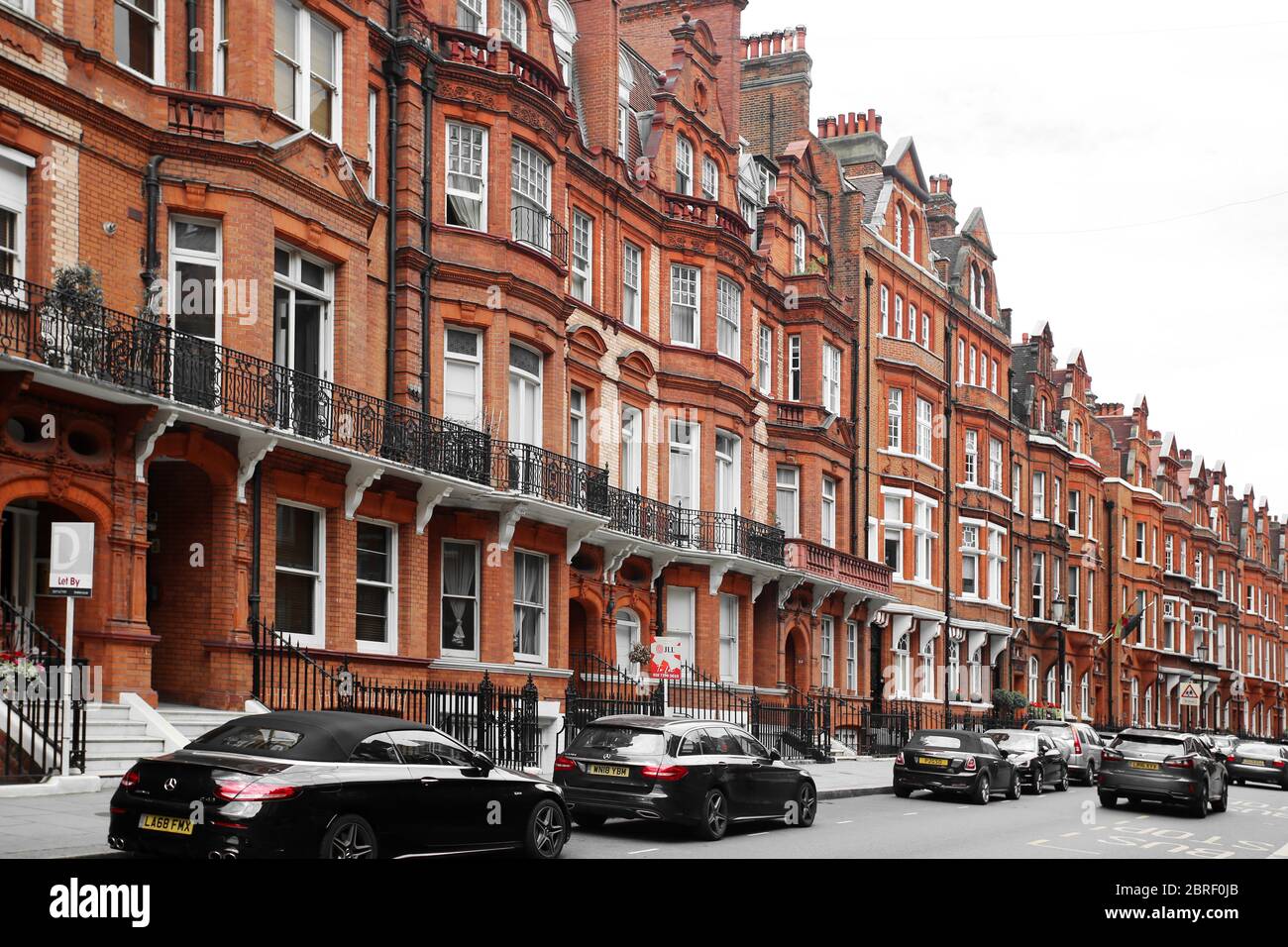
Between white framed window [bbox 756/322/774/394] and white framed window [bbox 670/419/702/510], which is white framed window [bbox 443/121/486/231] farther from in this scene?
white framed window [bbox 756/322/774/394]

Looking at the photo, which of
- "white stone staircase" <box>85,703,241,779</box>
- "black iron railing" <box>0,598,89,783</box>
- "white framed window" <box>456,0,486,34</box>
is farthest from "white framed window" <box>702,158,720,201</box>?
"black iron railing" <box>0,598,89,783</box>

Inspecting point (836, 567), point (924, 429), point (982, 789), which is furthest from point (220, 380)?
point (924, 429)

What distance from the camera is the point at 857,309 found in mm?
41375

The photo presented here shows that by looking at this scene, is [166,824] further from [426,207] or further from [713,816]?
[426,207]

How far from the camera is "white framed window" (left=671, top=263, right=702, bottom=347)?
3284 centimetres

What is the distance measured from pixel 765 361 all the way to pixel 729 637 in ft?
23.9

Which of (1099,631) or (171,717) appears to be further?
(1099,631)

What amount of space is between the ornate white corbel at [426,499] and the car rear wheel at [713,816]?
7.72 metres

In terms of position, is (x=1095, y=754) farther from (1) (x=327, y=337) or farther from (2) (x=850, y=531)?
(1) (x=327, y=337)

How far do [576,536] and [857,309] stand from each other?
16.8 m

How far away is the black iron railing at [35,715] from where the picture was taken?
1491 centimetres

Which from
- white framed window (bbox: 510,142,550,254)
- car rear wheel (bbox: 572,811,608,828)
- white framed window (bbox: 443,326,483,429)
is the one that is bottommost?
car rear wheel (bbox: 572,811,608,828)

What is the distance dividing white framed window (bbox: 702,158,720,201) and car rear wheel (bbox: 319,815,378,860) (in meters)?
24.1

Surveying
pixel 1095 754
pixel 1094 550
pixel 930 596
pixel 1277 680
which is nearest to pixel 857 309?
pixel 930 596
